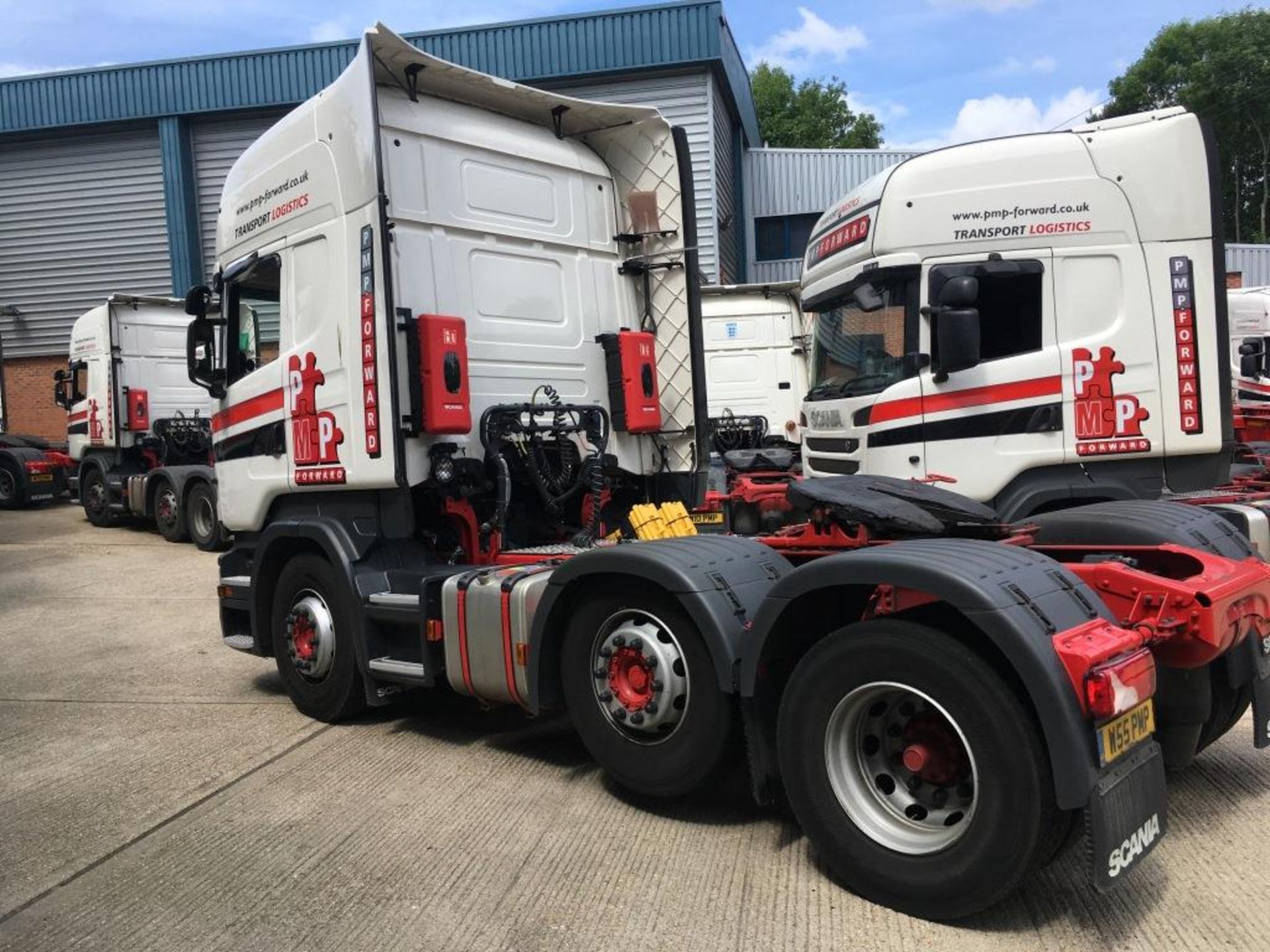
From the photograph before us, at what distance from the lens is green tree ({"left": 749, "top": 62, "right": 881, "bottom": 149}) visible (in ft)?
147

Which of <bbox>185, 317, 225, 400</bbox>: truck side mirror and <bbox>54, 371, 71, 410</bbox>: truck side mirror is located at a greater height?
<bbox>54, 371, 71, 410</bbox>: truck side mirror

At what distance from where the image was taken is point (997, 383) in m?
6.09

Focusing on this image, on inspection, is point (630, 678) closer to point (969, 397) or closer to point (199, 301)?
point (969, 397)

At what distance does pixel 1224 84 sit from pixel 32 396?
41.6 metres

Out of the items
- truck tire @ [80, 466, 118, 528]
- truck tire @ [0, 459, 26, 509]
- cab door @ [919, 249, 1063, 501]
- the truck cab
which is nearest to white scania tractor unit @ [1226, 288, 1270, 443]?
the truck cab

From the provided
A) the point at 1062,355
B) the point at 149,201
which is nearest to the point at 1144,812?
the point at 1062,355

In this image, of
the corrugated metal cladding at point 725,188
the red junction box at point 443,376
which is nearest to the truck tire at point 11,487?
the corrugated metal cladding at point 725,188

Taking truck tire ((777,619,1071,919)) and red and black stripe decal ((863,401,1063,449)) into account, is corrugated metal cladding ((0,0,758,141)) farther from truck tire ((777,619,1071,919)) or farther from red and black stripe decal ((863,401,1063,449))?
truck tire ((777,619,1071,919))

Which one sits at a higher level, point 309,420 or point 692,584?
point 309,420

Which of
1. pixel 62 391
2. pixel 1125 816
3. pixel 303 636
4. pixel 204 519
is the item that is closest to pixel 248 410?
pixel 303 636

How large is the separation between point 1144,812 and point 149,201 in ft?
74.2

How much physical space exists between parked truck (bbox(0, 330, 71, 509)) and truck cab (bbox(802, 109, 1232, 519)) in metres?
16.6

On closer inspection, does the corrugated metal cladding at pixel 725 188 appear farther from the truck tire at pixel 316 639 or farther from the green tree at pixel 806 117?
the green tree at pixel 806 117

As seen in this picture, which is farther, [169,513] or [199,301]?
[169,513]
